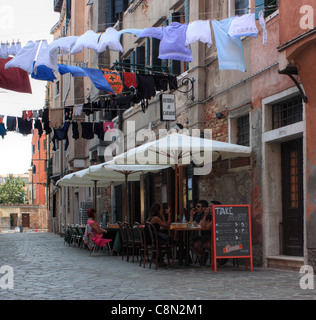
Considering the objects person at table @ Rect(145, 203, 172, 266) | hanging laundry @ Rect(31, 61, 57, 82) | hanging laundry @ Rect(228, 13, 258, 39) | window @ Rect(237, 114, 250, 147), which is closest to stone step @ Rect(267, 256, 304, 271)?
person at table @ Rect(145, 203, 172, 266)

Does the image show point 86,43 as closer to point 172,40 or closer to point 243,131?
point 172,40

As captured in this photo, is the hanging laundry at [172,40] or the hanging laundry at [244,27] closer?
the hanging laundry at [244,27]

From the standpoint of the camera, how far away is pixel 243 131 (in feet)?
46.5

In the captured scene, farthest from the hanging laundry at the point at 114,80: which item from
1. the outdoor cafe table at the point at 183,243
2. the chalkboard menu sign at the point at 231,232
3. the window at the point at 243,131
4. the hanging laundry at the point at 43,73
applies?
the chalkboard menu sign at the point at 231,232

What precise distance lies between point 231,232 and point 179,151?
242 cm

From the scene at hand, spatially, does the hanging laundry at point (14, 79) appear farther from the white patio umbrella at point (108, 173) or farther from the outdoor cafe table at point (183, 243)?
the outdoor cafe table at point (183, 243)

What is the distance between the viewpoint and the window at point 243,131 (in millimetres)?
13939

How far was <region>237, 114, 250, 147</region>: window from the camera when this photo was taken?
1394 cm

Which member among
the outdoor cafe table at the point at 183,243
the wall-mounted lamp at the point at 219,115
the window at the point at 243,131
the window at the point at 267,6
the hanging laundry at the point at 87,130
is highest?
the window at the point at 267,6

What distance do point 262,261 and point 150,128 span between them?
28.2ft

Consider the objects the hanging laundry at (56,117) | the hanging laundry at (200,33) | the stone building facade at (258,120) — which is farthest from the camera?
the hanging laundry at (56,117)

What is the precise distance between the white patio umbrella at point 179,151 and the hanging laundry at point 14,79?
3305 millimetres
